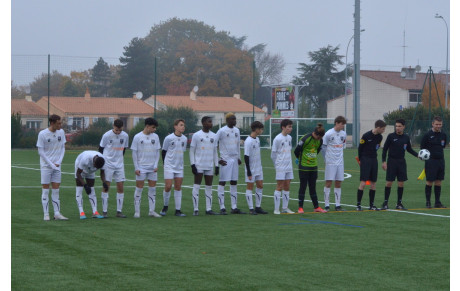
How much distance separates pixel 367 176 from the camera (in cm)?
1611

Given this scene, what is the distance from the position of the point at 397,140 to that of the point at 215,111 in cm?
6237

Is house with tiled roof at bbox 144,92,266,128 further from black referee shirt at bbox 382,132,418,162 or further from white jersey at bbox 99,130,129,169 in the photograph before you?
white jersey at bbox 99,130,129,169

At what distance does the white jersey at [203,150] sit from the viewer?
15.2m

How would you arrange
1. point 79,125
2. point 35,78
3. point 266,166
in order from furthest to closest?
point 79,125
point 35,78
point 266,166

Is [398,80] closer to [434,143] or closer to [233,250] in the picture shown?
[434,143]

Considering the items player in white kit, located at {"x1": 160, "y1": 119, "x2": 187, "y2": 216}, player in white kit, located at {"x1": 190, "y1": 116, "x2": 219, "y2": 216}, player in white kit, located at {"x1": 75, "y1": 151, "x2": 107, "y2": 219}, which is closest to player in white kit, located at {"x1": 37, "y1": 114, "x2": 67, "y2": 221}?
player in white kit, located at {"x1": 75, "y1": 151, "x2": 107, "y2": 219}

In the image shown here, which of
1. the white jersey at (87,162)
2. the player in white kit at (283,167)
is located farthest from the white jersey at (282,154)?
the white jersey at (87,162)

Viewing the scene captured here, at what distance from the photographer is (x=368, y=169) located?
1611 centimetres

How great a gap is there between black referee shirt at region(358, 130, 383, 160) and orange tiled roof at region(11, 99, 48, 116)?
36036 mm

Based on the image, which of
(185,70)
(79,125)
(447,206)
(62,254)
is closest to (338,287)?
(62,254)

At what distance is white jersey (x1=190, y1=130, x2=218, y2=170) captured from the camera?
15.2 m

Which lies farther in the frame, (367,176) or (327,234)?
(367,176)

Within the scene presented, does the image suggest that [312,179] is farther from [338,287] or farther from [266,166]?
[266,166]

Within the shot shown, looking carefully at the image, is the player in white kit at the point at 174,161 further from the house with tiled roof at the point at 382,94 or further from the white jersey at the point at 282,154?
the house with tiled roof at the point at 382,94
